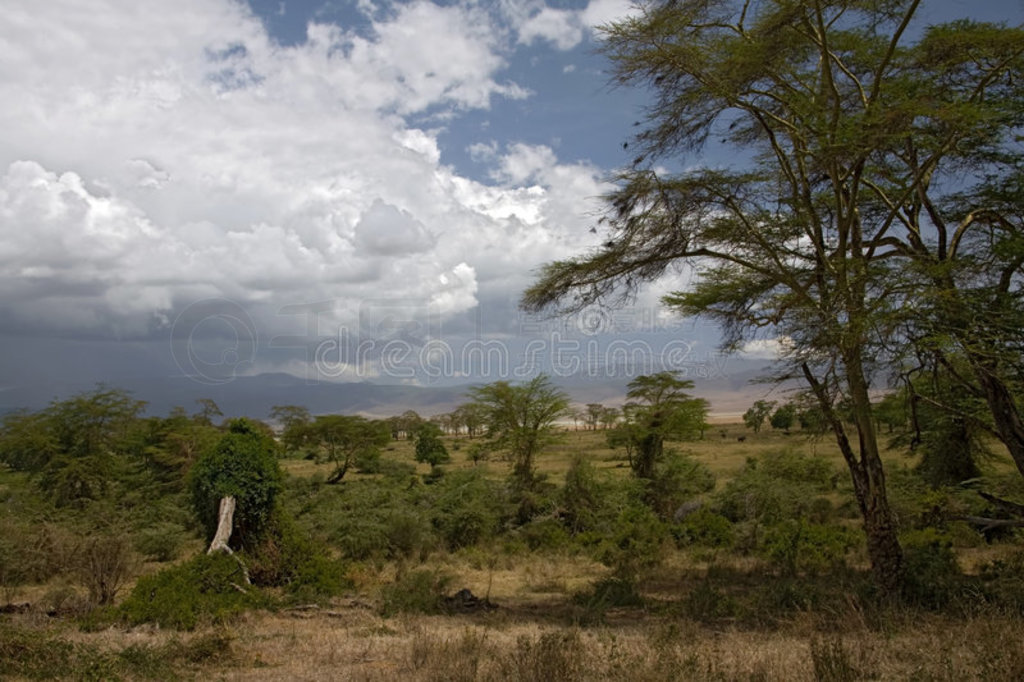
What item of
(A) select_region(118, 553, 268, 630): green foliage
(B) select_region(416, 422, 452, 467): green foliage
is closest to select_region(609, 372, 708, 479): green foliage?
(A) select_region(118, 553, 268, 630): green foliage

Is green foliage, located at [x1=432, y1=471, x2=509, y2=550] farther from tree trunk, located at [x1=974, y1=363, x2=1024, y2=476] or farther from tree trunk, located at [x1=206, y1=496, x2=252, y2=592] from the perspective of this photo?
tree trunk, located at [x1=974, y1=363, x2=1024, y2=476]

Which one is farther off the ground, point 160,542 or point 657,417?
point 657,417

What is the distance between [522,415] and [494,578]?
9.07m

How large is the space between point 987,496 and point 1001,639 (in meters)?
4.36

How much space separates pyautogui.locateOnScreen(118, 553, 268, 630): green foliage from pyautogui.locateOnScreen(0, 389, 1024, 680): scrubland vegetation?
0.03 m

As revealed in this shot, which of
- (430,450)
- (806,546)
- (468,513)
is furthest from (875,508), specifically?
(430,450)

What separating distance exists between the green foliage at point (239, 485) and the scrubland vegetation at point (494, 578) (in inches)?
2.1

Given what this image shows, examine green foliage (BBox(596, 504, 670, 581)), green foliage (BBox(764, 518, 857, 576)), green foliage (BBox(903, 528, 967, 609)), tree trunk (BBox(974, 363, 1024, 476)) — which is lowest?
green foliage (BBox(596, 504, 670, 581))

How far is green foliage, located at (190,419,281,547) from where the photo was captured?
1184 cm

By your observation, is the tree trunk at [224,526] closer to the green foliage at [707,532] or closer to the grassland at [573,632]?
the grassland at [573,632]

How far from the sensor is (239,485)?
11852 mm

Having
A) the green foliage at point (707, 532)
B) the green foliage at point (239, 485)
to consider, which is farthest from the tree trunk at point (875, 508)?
the green foliage at point (239, 485)

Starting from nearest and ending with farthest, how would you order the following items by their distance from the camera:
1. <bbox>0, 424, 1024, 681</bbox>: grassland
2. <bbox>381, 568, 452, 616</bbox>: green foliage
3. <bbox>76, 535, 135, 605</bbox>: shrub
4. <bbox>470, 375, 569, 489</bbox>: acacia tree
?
<bbox>0, 424, 1024, 681</bbox>: grassland, <bbox>381, 568, 452, 616</bbox>: green foliage, <bbox>76, 535, 135, 605</bbox>: shrub, <bbox>470, 375, 569, 489</bbox>: acacia tree

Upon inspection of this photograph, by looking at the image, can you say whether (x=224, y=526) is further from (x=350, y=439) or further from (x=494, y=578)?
(x=350, y=439)
